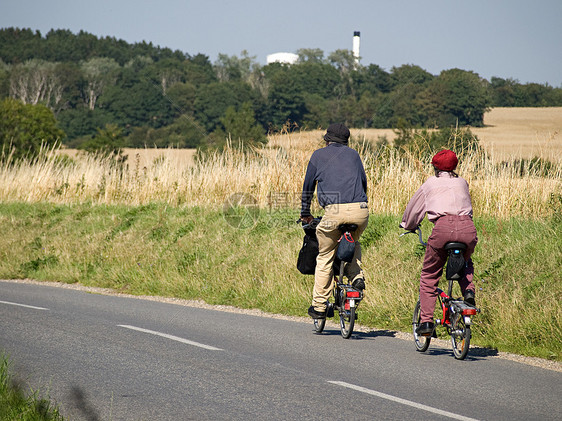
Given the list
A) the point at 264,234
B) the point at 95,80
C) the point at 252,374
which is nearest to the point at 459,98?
the point at 264,234

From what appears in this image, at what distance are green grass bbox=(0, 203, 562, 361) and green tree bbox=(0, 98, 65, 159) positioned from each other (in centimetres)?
1835

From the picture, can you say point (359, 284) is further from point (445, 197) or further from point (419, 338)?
point (445, 197)

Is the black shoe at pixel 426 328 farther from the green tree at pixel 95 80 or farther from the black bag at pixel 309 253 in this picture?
the green tree at pixel 95 80

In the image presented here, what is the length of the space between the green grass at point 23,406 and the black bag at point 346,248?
3.72 meters

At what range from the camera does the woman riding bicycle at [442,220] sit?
6.82 metres

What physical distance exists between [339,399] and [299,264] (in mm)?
3041

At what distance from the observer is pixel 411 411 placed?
520cm

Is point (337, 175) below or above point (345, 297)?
above

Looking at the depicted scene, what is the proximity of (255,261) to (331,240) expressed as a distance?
5388mm

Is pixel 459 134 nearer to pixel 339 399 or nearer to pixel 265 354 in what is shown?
pixel 265 354

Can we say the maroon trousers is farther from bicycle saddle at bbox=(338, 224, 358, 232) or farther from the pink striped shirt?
bicycle saddle at bbox=(338, 224, 358, 232)

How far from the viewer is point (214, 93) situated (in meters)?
74.6

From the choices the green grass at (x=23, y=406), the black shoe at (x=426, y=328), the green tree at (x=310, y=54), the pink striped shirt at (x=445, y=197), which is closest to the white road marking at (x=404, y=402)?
the black shoe at (x=426, y=328)

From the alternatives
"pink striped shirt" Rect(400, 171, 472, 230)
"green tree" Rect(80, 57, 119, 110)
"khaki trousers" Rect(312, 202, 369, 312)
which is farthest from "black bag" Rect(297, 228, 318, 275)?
"green tree" Rect(80, 57, 119, 110)
